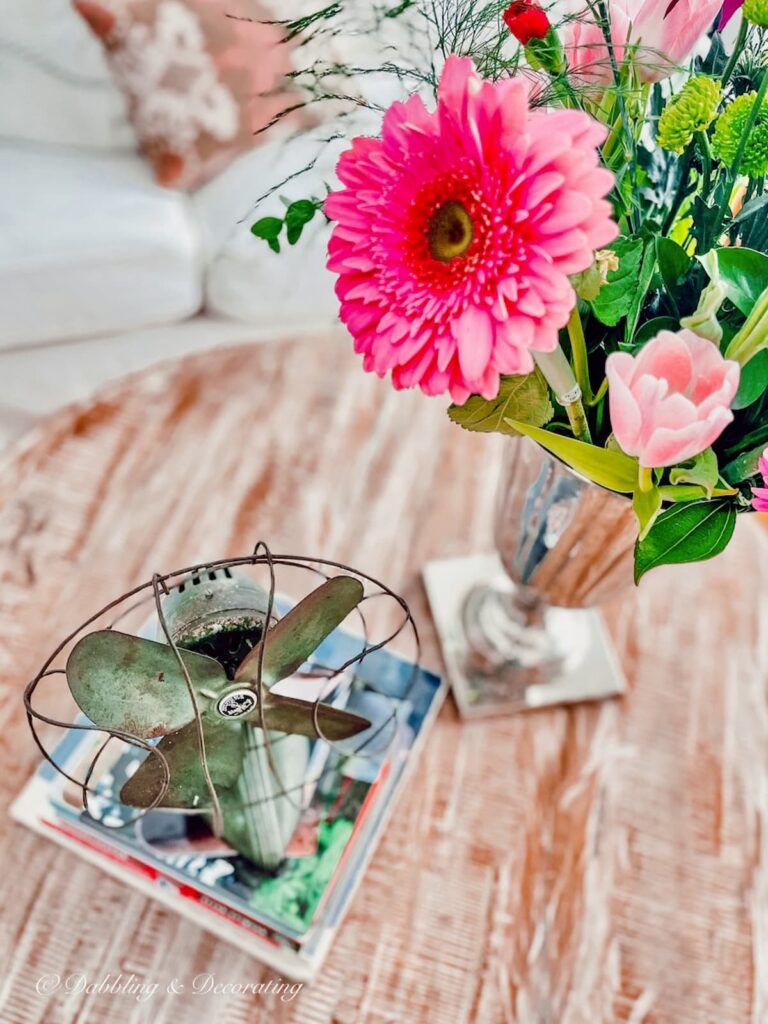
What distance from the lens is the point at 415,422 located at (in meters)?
1.00

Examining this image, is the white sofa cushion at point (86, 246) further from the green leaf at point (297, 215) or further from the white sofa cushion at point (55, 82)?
the green leaf at point (297, 215)

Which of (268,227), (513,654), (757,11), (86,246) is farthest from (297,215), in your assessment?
(86,246)

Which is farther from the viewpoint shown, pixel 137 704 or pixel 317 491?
pixel 317 491

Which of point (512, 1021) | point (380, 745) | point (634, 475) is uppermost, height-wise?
point (634, 475)

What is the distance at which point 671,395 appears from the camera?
1.38 feet

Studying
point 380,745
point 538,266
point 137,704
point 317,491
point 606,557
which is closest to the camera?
point 538,266

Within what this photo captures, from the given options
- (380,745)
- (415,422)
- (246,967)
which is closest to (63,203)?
(415,422)

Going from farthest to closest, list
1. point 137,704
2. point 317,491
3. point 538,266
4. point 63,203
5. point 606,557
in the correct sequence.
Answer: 1. point 63,203
2. point 317,491
3. point 606,557
4. point 137,704
5. point 538,266

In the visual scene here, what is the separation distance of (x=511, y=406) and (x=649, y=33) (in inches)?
7.8

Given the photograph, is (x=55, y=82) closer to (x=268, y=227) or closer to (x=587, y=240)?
(x=268, y=227)

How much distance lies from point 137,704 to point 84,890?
1.00ft

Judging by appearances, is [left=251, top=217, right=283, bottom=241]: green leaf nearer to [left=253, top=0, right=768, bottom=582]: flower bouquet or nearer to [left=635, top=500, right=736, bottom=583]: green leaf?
[left=253, top=0, right=768, bottom=582]: flower bouquet

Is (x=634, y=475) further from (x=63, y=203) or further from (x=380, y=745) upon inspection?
(x=63, y=203)

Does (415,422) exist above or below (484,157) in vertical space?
below
